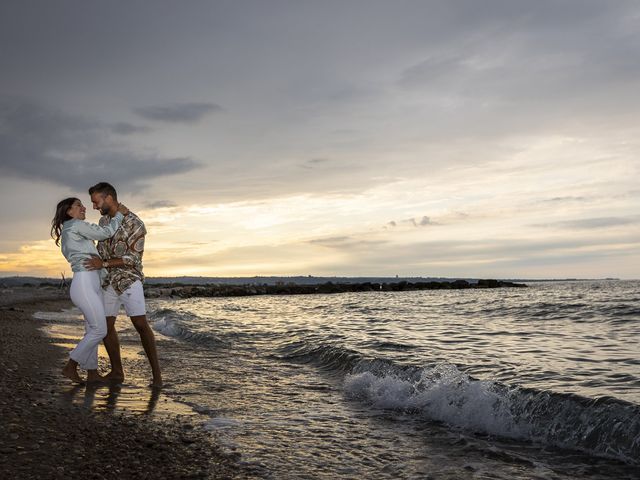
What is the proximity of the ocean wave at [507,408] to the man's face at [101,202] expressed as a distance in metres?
4.69

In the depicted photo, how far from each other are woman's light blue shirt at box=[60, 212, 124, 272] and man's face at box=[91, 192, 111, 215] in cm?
30

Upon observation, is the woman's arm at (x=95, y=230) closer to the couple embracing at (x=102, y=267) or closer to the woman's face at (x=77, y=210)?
the couple embracing at (x=102, y=267)

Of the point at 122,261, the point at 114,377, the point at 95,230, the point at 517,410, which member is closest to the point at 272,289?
the point at 114,377

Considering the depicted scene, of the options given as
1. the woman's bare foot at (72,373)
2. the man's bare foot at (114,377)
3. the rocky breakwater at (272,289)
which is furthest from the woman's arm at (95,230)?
the rocky breakwater at (272,289)

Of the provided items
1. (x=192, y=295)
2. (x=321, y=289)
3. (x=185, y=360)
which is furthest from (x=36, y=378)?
(x=321, y=289)

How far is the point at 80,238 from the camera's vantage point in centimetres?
727

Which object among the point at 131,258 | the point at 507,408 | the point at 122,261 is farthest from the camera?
the point at 131,258

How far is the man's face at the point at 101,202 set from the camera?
7.47 metres

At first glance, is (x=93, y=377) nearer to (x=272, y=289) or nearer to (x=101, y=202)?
(x=101, y=202)

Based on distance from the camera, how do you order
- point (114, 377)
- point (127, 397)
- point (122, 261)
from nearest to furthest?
point (127, 397) → point (122, 261) → point (114, 377)

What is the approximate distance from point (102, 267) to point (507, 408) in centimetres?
587

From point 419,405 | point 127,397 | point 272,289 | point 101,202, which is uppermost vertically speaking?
point 101,202

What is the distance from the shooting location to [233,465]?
4598 millimetres

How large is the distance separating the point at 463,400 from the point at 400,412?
89cm
